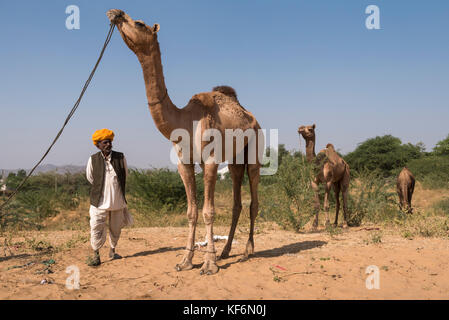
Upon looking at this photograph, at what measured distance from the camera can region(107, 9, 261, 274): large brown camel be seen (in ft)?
15.0

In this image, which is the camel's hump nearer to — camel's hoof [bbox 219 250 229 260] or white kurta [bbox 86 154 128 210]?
white kurta [bbox 86 154 128 210]

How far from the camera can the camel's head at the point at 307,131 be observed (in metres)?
9.57

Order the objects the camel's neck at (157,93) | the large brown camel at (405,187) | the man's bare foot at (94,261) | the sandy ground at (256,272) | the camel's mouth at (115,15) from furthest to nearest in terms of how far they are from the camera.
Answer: the large brown camel at (405,187), the man's bare foot at (94,261), the camel's neck at (157,93), the camel's mouth at (115,15), the sandy ground at (256,272)

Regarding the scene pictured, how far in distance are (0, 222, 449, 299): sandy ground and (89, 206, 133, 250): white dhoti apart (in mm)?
391

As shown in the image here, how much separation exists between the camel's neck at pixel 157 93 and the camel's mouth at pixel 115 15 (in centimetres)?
49

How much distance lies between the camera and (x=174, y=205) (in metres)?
14.7

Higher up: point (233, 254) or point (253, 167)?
point (253, 167)

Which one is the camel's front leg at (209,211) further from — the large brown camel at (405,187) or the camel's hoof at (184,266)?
the large brown camel at (405,187)

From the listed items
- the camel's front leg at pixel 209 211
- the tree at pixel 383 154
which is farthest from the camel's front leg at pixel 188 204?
the tree at pixel 383 154

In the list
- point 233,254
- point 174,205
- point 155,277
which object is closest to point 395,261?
point 233,254

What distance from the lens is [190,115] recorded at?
16.8 feet

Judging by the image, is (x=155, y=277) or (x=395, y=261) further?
(x=395, y=261)
